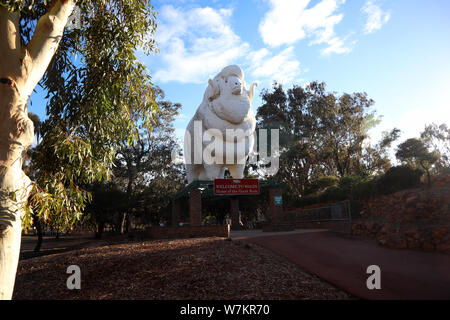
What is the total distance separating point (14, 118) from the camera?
14.9 feet

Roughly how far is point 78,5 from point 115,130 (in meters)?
2.99

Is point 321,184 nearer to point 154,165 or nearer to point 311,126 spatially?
point 311,126

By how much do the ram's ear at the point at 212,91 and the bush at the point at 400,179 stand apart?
8913 millimetres

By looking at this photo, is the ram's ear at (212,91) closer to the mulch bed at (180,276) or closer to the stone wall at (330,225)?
the stone wall at (330,225)

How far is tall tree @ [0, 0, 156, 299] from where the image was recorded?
4484 millimetres

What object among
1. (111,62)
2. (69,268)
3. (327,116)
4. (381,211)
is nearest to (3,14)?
(111,62)

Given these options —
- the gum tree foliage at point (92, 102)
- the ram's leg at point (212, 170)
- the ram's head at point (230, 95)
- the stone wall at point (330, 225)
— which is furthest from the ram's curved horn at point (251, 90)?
the gum tree foliage at point (92, 102)

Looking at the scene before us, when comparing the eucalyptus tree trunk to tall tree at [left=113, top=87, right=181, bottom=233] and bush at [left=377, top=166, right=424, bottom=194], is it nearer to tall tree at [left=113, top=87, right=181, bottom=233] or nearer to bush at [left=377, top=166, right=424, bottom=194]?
bush at [left=377, top=166, right=424, bottom=194]

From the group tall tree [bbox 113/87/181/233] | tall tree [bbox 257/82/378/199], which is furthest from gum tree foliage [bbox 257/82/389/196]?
tall tree [bbox 113/87/181/233]

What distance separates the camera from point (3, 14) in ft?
15.7

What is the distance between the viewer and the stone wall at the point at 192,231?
12219 mm

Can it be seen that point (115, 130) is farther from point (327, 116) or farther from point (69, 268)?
point (327, 116)

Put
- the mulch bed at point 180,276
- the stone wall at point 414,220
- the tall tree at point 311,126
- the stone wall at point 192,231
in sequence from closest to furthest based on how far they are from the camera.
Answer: the mulch bed at point 180,276 < the stone wall at point 414,220 < the stone wall at point 192,231 < the tall tree at point 311,126

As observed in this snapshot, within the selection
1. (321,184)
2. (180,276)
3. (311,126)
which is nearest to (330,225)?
(180,276)
